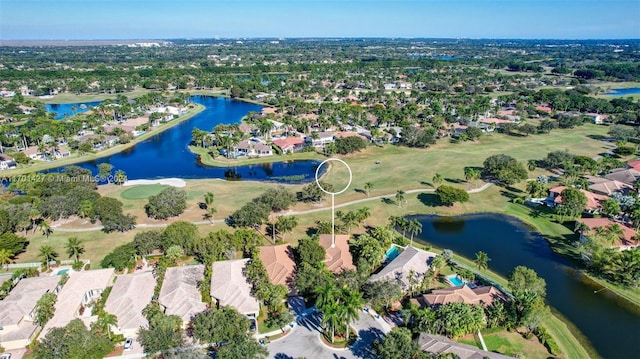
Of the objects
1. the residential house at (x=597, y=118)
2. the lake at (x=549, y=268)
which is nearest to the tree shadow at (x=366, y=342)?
the lake at (x=549, y=268)

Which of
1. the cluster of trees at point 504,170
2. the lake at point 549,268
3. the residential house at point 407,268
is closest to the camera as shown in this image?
the lake at point 549,268

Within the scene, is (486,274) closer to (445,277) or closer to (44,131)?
(445,277)

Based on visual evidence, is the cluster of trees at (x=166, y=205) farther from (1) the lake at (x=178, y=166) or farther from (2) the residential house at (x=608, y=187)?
(2) the residential house at (x=608, y=187)

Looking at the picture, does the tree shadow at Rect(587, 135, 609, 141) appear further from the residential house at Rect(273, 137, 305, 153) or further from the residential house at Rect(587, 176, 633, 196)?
the residential house at Rect(273, 137, 305, 153)

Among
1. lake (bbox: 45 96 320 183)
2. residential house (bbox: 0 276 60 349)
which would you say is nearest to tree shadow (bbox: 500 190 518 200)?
lake (bbox: 45 96 320 183)

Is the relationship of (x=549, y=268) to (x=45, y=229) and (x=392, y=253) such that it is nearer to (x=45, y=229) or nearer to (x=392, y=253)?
(x=392, y=253)

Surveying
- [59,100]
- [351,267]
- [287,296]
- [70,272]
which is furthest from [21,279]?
[59,100]

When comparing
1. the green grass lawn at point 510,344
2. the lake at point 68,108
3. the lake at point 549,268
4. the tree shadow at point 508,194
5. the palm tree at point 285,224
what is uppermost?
the lake at point 68,108
